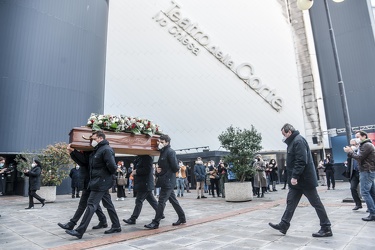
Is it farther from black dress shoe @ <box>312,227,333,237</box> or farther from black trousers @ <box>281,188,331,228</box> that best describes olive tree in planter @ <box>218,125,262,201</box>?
black dress shoe @ <box>312,227,333,237</box>

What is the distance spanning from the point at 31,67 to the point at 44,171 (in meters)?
7.04

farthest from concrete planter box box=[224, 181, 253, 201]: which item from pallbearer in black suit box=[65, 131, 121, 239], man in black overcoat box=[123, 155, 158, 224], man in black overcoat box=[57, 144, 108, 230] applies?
pallbearer in black suit box=[65, 131, 121, 239]

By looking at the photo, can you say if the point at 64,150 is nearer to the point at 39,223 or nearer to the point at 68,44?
the point at 39,223

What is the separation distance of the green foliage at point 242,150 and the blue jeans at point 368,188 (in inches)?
165

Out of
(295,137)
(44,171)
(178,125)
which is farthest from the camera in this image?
(178,125)

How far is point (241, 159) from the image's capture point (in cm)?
912

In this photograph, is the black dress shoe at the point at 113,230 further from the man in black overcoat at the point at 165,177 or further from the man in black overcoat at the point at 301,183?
the man in black overcoat at the point at 301,183

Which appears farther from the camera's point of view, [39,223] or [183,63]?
[183,63]

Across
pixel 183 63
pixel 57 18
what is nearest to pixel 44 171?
pixel 57 18

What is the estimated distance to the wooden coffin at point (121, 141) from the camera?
15.0 feet

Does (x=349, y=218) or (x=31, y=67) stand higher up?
(x=31, y=67)

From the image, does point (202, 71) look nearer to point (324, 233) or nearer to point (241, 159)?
point (241, 159)

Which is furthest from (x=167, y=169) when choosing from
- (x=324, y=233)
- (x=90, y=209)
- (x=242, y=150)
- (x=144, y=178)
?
(x=242, y=150)

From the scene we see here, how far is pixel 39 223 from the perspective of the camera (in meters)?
5.64
